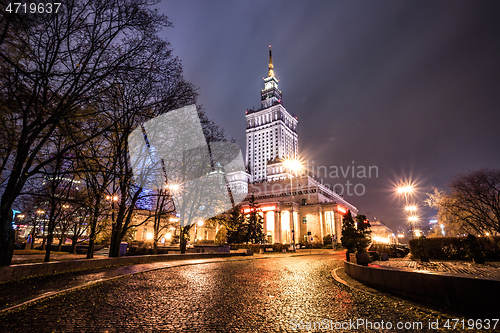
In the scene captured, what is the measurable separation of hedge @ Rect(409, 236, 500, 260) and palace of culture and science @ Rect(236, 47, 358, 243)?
22.6m

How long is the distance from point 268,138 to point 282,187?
51680mm

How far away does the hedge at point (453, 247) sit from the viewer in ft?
61.7

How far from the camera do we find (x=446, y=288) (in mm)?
5852

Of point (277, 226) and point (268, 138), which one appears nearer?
point (277, 226)

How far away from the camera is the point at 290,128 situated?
15388 cm

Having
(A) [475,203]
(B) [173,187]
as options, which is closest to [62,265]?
(B) [173,187]

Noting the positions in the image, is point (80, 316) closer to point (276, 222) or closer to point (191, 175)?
point (191, 175)

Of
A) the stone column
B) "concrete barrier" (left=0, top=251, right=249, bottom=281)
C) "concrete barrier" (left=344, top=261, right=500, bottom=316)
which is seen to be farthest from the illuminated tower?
"concrete barrier" (left=344, top=261, right=500, bottom=316)

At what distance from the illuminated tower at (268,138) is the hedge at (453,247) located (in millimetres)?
102610

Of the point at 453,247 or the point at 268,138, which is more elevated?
the point at 268,138

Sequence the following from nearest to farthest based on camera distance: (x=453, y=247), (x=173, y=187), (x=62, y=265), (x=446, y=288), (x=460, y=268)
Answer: (x=446, y=288) < (x=62, y=265) < (x=460, y=268) < (x=453, y=247) < (x=173, y=187)

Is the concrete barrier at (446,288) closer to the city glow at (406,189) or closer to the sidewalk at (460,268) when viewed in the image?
the sidewalk at (460,268)

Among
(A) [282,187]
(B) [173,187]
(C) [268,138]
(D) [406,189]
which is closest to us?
(B) [173,187]

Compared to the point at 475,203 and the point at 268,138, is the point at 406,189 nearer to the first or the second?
the point at 475,203
